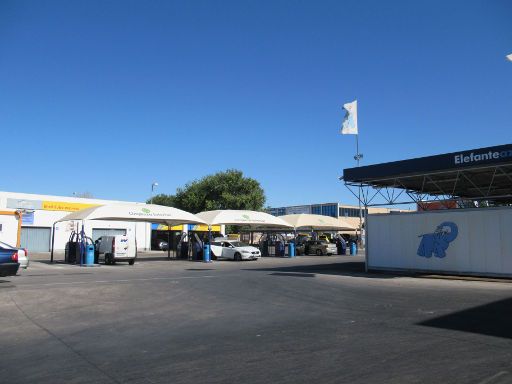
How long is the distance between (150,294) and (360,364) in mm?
9230

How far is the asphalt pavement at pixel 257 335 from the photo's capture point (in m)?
5.93

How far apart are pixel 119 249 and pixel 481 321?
75.8 ft

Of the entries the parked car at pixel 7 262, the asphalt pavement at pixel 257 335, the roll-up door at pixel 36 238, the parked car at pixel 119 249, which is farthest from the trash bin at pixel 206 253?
the roll-up door at pixel 36 238

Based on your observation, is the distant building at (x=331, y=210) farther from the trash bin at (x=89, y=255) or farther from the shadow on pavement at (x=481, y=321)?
the shadow on pavement at (x=481, y=321)

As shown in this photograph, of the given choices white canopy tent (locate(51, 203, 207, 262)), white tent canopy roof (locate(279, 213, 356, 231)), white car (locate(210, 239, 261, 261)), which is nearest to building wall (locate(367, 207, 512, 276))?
white car (locate(210, 239, 261, 261))

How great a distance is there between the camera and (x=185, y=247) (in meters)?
36.1

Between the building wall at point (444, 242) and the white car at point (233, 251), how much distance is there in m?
12.3

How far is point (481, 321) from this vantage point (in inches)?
366

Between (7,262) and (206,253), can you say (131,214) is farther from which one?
(7,262)

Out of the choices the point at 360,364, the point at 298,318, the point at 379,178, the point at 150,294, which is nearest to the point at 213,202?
the point at 379,178

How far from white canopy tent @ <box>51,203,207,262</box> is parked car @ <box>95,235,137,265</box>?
1693mm

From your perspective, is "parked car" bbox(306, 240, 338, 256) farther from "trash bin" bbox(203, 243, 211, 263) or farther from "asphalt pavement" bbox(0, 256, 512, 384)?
"asphalt pavement" bbox(0, 256, 512, 384)

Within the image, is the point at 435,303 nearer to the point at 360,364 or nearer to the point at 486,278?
the point at 360,364

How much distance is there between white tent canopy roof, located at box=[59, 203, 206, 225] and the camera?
3009cm
